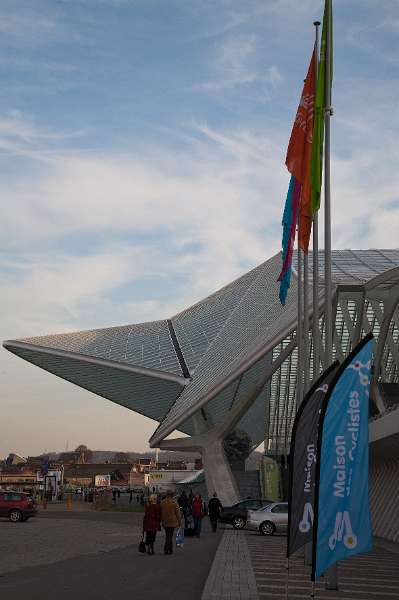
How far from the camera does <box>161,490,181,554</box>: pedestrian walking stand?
2195cm

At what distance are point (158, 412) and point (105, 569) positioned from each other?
45.1 m

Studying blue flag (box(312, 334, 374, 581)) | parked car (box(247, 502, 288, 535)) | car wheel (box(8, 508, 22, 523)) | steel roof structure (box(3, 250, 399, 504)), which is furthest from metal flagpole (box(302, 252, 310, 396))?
car wheel (box(8, 508, 22, 523))

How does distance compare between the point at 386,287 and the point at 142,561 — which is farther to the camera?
the point at 386,287

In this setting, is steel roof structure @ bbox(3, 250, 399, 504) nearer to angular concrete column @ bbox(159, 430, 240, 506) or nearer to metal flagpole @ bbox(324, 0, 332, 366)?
angular concrete column @ bbox(159, 430, 240, 506)

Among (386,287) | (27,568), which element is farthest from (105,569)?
(386,287)

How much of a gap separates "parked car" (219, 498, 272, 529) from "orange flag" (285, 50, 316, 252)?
20183mm

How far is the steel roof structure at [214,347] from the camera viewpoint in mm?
46188

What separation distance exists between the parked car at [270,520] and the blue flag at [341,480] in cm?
2251

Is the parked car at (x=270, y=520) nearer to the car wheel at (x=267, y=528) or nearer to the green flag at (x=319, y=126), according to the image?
the car wheel at (x=267, y=528)

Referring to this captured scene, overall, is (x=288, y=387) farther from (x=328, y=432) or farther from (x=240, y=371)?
(x=328, y=432)

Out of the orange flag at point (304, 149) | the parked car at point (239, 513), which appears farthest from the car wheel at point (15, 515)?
the orange flag at point (304, 149)

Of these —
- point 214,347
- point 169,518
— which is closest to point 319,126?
point 169,518

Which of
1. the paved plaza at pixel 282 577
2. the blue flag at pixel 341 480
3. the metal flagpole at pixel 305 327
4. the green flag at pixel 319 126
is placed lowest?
the paved plaza at pixel 282 577

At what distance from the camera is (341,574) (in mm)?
17266
